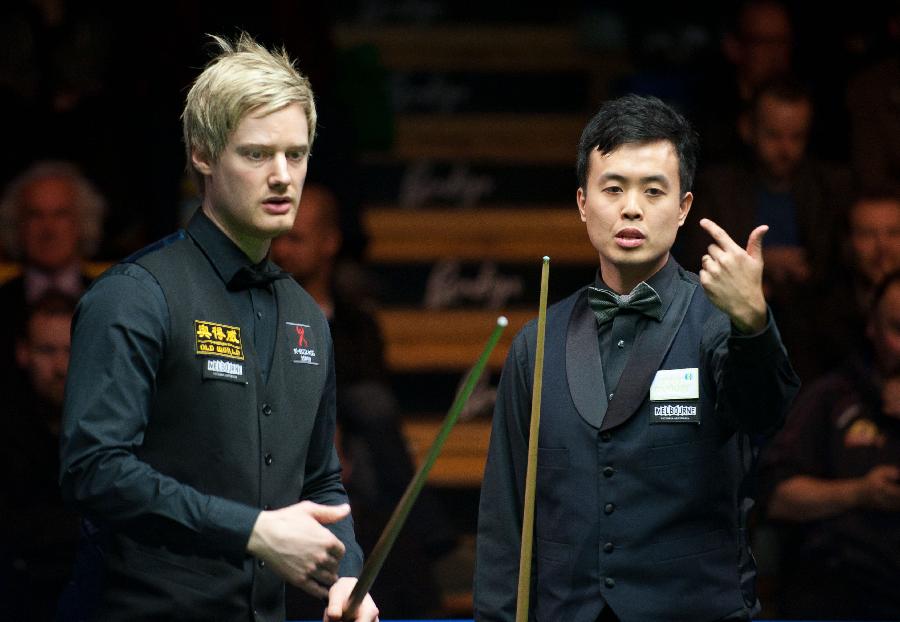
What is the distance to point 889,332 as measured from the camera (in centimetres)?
445

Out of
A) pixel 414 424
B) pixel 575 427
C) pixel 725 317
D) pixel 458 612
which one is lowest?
pixel 458 612

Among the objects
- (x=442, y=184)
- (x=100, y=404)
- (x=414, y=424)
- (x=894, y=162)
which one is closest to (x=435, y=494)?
(x=414, y=424)

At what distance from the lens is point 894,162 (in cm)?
536

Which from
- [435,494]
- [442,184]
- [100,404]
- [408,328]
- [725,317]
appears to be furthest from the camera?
[442,184]

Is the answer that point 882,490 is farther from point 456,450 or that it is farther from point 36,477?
point 36,477

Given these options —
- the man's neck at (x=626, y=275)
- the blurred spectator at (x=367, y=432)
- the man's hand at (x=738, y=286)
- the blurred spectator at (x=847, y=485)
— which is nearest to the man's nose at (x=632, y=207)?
the man's neck at (x=626, y=275)

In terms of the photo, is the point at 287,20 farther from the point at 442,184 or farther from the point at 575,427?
the point at 575,427

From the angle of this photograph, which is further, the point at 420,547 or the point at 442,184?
the point at 442,184

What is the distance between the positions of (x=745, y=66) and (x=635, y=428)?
3251 mm

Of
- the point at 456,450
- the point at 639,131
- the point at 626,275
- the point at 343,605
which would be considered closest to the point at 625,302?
the point at 626,275

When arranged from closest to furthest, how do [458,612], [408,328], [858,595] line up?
[858,595] < [458,612] < [408,328]

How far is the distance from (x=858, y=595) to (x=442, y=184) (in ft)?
8.25

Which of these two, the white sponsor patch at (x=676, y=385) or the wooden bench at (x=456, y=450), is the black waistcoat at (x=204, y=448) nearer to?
the white sponsor patch at (x=676, y=385)

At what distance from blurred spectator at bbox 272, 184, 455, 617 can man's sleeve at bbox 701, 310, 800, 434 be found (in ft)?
6.33
